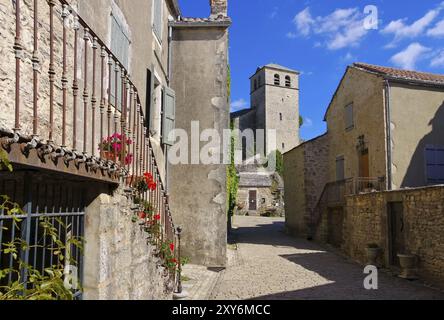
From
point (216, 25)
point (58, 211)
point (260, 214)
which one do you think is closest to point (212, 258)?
point (216, 25)

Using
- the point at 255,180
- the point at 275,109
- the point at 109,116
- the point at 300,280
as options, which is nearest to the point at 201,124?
the point at 300,280

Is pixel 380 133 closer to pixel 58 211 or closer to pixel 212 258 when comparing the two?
pixel 212 258

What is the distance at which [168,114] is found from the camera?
34.4ft

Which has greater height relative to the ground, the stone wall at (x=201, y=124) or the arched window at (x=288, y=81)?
the arched window at (x=288, y=81)

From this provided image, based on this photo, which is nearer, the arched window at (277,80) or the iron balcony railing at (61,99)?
the iron balcony railing at (61,99)

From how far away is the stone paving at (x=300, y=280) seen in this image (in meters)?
8.48

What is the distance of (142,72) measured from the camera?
29.6ft

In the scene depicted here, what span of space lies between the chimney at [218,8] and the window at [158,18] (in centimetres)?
178

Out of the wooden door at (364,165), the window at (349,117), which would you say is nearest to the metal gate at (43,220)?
the wooden door at (364,165)

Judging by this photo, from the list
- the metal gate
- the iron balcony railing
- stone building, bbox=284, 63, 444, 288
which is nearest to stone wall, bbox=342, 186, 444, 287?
stone building, bbox=284, 63, 444, 288

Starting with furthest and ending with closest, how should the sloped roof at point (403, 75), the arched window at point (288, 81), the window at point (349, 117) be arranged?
the arched window at point (288, 81) < the window at point (349, 117) < the sloped roof at point (403, 75)

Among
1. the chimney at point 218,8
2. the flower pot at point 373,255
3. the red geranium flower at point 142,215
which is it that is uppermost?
the chimney at point 218,8

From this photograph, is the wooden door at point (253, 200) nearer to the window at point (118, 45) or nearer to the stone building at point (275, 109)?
the stone building at point (275, 109)
